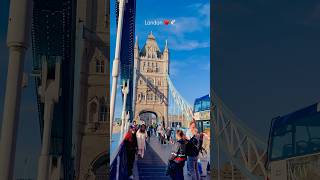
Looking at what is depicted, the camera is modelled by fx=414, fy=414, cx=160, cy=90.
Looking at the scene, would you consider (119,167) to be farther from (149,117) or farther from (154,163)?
(149,117)

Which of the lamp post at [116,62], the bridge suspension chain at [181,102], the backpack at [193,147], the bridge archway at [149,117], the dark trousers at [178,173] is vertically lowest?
the dark trousers at [178,173]

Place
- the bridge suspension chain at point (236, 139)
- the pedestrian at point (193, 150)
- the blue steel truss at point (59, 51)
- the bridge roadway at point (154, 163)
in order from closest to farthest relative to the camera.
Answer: the blue steel truss at point (59, 51) < the bridge suspension chain at point (236, 139) < the pedestrian at point (193, 150) < the bridge roadway at point (154, 163)

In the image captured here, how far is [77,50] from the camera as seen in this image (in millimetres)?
8086

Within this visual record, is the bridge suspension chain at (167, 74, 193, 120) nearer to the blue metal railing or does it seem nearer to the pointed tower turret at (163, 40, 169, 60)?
the pointed tower turret at (163, 40, 169, 60)

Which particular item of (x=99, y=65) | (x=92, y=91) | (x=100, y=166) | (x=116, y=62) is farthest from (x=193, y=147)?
(x=99, y=65)

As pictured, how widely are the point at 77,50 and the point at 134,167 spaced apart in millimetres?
2631

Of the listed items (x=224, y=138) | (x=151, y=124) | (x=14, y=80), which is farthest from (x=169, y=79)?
(x=14, y=80)

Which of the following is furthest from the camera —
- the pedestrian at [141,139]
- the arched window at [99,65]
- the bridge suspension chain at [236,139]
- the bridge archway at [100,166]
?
the arched window at [99,65]

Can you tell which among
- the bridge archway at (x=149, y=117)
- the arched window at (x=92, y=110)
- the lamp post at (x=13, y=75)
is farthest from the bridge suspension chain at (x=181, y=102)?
the lamp post at (x=13, y=75)

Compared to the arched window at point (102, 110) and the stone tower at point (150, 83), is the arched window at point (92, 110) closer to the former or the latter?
the arched window at point (102, 110)

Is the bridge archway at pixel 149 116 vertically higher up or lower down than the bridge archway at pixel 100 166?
higher up

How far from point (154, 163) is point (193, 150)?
26.8 inches

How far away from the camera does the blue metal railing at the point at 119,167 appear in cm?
695

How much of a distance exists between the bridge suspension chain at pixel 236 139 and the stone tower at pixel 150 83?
931 millimetres
